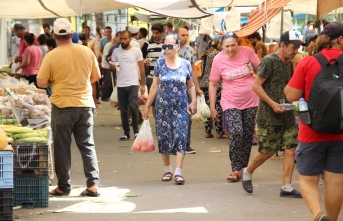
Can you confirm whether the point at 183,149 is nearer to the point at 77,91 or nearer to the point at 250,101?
the point at 250,101

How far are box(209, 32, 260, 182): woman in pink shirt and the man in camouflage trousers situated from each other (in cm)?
70

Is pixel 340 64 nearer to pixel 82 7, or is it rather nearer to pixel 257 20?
pixel 257 20

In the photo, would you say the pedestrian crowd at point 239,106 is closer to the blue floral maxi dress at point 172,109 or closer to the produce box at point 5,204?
the blue floral maxi dress at point 172,109

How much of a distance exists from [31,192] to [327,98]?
348 centimetres

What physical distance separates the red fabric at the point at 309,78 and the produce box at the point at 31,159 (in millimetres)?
2902

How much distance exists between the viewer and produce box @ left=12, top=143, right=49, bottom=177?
7859mm

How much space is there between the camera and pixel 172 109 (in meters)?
9.68

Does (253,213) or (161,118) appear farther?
(161,118)

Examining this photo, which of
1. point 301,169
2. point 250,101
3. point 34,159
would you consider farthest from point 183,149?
point 301,169

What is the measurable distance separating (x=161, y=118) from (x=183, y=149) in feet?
1.62

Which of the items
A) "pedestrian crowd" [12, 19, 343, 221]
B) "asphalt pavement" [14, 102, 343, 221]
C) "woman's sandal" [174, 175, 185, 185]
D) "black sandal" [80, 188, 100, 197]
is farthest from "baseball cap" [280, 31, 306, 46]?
"black sandal" [80, 188, 100, 197]

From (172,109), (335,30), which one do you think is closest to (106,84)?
(172,109)

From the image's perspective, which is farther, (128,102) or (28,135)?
(128,102)

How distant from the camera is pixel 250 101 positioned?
9.40 meters
